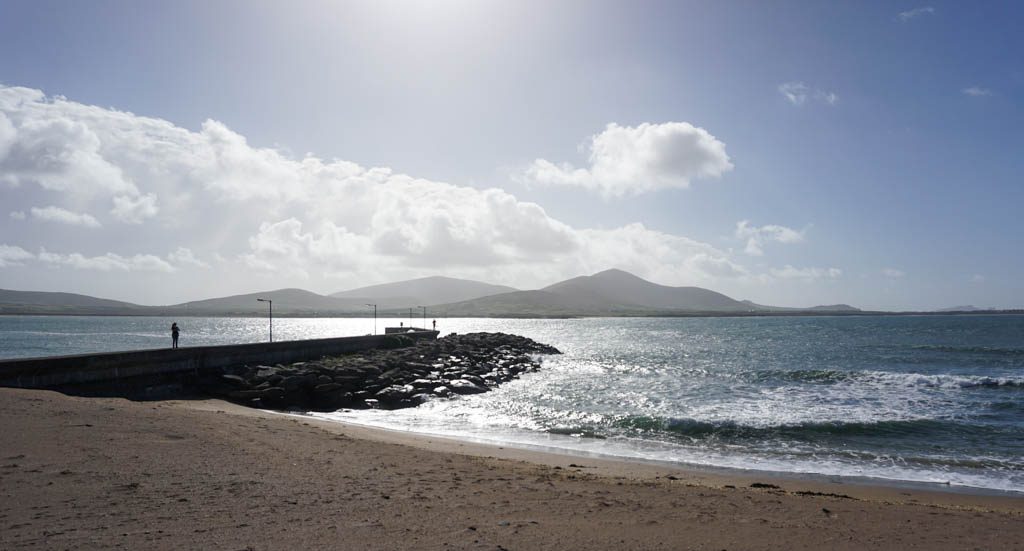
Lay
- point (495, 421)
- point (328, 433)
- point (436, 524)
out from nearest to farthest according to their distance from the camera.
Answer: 1. point (436, 524)
2. point (328, 433)
3. point (495, 421)

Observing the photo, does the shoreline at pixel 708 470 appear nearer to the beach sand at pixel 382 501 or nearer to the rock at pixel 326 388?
the beach sand at pixel 382 501

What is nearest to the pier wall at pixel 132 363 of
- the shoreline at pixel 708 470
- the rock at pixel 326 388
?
the rock at pixel 326 388

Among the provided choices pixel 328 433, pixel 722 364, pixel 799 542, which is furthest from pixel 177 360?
pixel 722 364

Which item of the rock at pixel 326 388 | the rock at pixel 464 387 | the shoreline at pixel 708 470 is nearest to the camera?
the shoreline at pixel 708 470

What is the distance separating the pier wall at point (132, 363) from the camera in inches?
709

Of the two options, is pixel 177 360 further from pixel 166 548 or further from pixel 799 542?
pixel 799 542

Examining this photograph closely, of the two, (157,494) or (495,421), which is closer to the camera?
(157,494)

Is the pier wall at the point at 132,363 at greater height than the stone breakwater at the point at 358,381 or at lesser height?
greater

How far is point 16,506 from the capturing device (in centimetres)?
668

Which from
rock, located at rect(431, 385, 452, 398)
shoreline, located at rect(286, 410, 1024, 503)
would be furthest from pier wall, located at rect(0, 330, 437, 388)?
shoreline, located at rect(286, 410, 1024, 503)

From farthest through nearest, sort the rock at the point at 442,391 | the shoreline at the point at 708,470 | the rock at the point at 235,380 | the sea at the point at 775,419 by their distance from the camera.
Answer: the rock at the point at 442,391 < the rock at the point at 235,380 < the sea at the point at 775,419 < the shoreline at the point at 708,470

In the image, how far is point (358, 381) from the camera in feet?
84.1

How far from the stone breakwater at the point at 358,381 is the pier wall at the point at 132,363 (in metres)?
0.99

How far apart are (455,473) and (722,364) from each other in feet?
112
